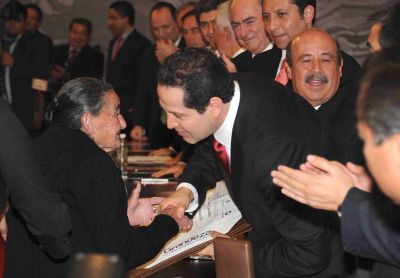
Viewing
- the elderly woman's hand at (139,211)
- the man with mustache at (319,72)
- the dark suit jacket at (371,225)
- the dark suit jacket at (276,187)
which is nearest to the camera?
the dark suit jacket at (371,225)

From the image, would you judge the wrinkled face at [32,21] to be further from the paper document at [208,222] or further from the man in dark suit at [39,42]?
the paper document at [208,222]

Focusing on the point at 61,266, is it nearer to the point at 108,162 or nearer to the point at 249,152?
the point at 108,162

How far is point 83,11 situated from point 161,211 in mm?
7701

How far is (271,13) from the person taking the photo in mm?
4641

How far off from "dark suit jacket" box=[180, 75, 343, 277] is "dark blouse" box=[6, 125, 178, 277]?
1.24 feet

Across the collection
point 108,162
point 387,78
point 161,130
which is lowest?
point 161,130

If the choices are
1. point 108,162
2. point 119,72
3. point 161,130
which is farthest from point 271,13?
point 119,72

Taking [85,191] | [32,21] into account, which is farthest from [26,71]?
[85,191]

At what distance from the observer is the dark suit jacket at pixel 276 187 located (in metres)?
2.63

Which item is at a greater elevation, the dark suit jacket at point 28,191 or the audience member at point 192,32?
the audience member at point 192,32

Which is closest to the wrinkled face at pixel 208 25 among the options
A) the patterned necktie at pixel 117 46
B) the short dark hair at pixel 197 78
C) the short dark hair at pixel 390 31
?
the patterned necktie at pixel 117 46

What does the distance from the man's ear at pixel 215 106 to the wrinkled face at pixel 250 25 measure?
209 cm

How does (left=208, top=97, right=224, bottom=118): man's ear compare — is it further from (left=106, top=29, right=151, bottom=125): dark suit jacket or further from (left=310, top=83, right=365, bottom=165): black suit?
(left=106, top=29, right=151, bottom=125): dark suit jacket

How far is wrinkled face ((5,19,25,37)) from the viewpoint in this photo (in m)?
9.07
